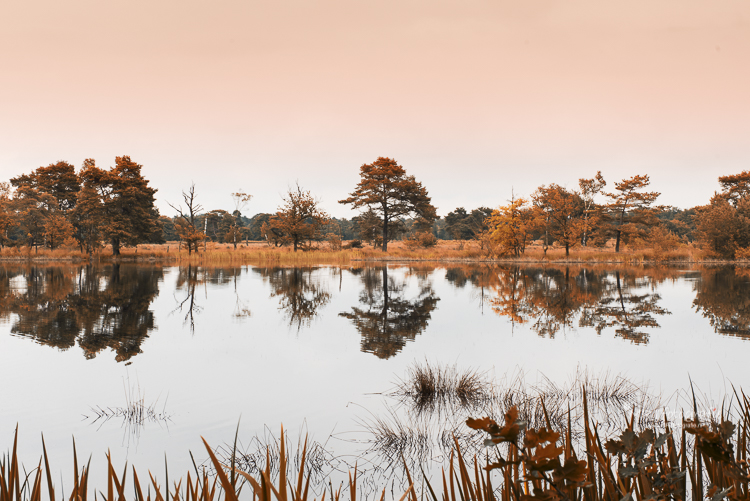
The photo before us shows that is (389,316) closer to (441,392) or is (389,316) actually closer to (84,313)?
(441,392)

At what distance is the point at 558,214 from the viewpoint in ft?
159

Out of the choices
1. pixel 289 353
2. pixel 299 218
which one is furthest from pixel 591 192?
pixel 289 353

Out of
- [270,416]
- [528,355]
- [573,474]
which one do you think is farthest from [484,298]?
[573,474]

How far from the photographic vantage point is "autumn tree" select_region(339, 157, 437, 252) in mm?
50188

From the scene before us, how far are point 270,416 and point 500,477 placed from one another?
2810mm

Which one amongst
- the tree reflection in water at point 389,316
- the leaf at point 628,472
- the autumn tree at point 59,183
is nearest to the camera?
the leaf at point 628,472

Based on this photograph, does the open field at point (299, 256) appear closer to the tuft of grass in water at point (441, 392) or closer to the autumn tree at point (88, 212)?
the autumn tree at point (88, 212)

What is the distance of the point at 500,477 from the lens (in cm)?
428

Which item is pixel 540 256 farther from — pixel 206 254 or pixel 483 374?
pixel 483 374

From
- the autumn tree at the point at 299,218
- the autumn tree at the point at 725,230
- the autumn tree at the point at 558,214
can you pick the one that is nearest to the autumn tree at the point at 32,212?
the autumn tree at the point at 299,218

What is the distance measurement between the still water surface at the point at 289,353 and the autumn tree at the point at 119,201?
2592 cm

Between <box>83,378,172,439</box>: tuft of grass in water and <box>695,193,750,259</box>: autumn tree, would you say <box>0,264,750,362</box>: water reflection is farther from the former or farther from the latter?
<box>695,193,750,259</box>: autumn tree

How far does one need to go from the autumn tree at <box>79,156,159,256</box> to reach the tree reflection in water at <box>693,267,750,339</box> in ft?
135

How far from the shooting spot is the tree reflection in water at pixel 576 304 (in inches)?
472
